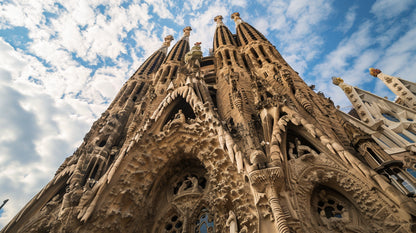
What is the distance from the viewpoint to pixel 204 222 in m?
6.86

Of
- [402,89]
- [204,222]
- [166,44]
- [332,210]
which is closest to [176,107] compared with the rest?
[204,222]

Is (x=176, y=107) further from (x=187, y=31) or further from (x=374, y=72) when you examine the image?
(x=187, y=31)

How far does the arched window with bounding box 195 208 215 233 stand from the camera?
262 inches

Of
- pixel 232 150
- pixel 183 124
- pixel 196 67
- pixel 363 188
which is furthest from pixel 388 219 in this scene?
pixel 196 67

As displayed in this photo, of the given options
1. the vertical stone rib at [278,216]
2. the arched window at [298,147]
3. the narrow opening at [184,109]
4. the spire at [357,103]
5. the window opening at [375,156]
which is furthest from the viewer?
the spire at [357,103]

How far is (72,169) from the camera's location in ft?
32.7

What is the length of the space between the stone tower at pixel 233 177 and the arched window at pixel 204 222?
3 cm

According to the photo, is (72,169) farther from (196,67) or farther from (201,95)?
(196,67)

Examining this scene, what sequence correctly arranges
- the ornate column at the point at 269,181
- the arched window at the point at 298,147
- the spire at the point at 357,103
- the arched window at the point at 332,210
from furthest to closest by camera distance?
the spire at the point at 357,103
the arched window at the point at 298,147
the arched window at the point at 332,210
the ornate column at the point at 269,181

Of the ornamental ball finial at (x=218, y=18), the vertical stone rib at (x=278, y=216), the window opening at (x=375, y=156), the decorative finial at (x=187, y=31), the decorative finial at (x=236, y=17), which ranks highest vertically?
the decorative finial at (x=187, y=31)

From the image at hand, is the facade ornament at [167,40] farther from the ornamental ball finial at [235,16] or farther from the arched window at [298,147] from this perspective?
the arched window at [298,147]

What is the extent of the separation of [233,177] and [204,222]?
2.18 meters

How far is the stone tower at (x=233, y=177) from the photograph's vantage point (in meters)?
4.84

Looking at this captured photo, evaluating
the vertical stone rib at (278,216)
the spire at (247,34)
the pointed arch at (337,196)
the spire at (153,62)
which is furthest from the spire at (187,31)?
the vertical stone rib at (278,216)
